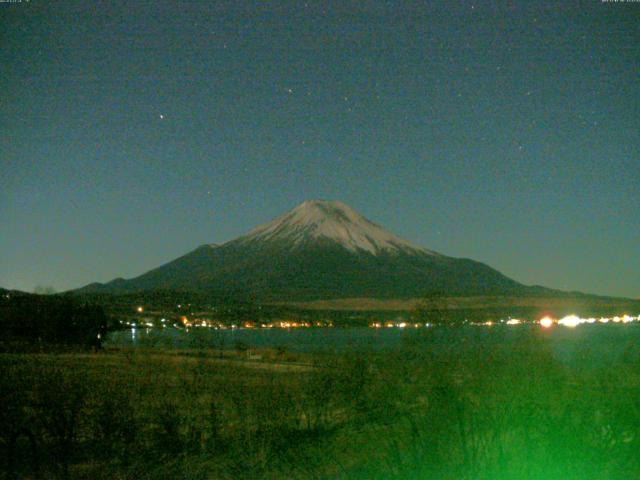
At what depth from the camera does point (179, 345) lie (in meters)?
34.7

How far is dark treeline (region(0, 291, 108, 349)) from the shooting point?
120ft

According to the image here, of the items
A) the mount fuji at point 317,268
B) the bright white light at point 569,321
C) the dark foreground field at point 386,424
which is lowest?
the dark foreground field at point 386,424

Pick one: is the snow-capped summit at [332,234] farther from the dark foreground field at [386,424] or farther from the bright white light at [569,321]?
the dark foreground field at [386,424]

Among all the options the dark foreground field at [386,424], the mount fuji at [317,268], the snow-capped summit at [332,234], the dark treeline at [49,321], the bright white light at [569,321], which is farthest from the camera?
the snow-capped summit at [332,234]

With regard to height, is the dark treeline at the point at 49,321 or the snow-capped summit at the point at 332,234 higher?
the snow-capped summit at the point at 332,234

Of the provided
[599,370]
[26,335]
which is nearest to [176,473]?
[599,370]

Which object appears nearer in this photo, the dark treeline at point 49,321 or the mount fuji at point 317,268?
the dark treeline at point 49,321

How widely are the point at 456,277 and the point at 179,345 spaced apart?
10834 centimetres

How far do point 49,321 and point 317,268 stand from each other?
4455 inches

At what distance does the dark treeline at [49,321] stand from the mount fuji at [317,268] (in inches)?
2443

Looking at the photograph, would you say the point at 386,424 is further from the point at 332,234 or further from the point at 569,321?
the point at 332,234

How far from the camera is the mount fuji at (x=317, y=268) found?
129000mm

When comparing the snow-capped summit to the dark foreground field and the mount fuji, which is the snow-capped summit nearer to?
the mount fuji

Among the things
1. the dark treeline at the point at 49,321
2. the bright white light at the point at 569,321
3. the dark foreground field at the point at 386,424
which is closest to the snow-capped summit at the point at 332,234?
the dark treeline at the point at 49,321
